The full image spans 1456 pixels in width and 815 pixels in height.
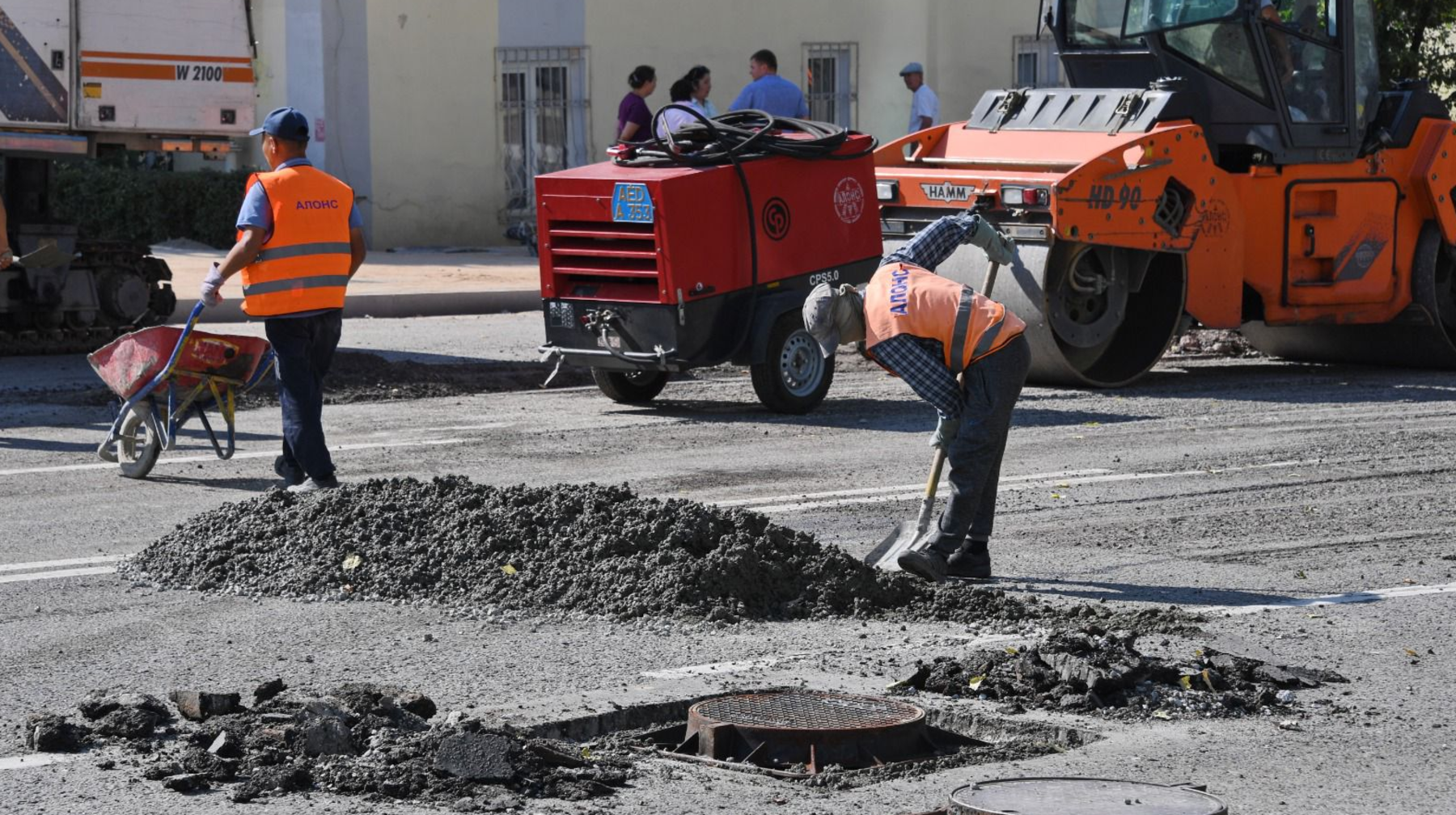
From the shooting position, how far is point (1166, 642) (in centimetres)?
676

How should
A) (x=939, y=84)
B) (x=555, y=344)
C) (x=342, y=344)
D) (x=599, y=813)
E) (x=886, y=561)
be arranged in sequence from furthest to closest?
(x=939, y=84) < (x=342, y=344) < (x=555, y=344) < (x=886, y=561) < (x=599, y=813)

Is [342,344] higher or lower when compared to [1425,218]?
lower

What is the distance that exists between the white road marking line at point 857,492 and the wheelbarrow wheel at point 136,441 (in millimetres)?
2998

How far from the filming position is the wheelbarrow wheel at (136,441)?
33.7 feet

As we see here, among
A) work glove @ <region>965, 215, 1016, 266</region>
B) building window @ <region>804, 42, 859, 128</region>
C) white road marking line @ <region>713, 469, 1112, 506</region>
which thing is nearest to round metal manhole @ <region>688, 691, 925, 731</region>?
work glove @ <region>965, 215, 1016, 266</region>

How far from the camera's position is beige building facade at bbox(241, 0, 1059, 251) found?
25.5m

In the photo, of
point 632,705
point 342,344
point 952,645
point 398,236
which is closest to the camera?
point 632,705

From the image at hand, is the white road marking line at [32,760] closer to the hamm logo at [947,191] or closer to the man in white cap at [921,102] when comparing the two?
the hamm logo at [947,191]

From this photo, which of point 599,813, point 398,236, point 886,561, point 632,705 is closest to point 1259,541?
point 886,561

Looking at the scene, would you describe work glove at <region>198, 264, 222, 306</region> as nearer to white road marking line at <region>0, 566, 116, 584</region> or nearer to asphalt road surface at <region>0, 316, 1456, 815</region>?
asphalt road surface at <region>0, 316, 1456, 815</region>

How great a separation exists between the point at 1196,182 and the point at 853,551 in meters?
6.40

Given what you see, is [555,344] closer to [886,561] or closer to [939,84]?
[886,561]

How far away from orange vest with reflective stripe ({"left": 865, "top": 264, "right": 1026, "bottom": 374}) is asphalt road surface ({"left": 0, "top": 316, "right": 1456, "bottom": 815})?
0.96 m

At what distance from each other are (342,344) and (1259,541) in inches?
375
